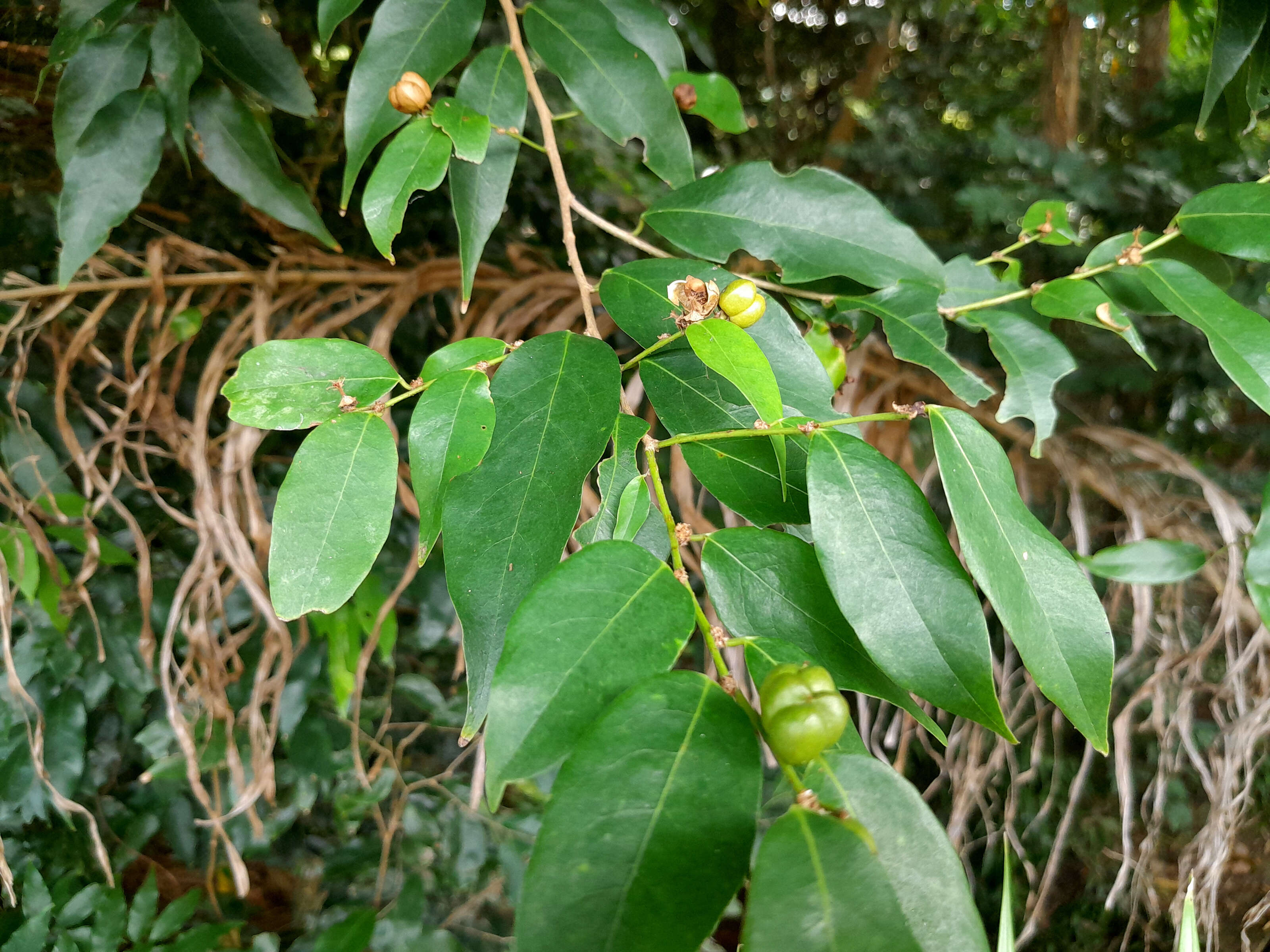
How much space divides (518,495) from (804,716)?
153mm

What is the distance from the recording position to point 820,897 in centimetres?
19

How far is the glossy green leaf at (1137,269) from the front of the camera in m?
0.48

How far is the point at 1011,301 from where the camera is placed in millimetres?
525

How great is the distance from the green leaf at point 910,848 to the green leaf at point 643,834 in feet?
0.10

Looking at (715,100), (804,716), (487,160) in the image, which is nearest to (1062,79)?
(715,100)

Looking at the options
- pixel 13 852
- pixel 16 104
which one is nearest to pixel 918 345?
pixel 16 104

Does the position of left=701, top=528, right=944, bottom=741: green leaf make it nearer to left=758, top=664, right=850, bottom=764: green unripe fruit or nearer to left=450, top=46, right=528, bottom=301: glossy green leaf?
left=758, top=664, right=850, bottom=764: green unripe fruit

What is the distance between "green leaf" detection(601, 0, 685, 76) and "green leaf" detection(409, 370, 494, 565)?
428 mm

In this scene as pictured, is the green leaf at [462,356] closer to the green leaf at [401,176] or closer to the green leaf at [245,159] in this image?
the green leaf at [401,176]

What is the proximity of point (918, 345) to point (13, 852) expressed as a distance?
3.64 feet

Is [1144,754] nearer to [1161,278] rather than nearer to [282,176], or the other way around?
[1161,278]

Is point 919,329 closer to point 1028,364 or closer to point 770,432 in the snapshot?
point 1028,364

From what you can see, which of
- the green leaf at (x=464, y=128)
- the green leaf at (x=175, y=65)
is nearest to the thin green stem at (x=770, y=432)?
the green leaf at (x=464, y=128)

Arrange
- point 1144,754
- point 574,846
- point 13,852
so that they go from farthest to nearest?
point 1144,754, point 13,852, point 574,846
